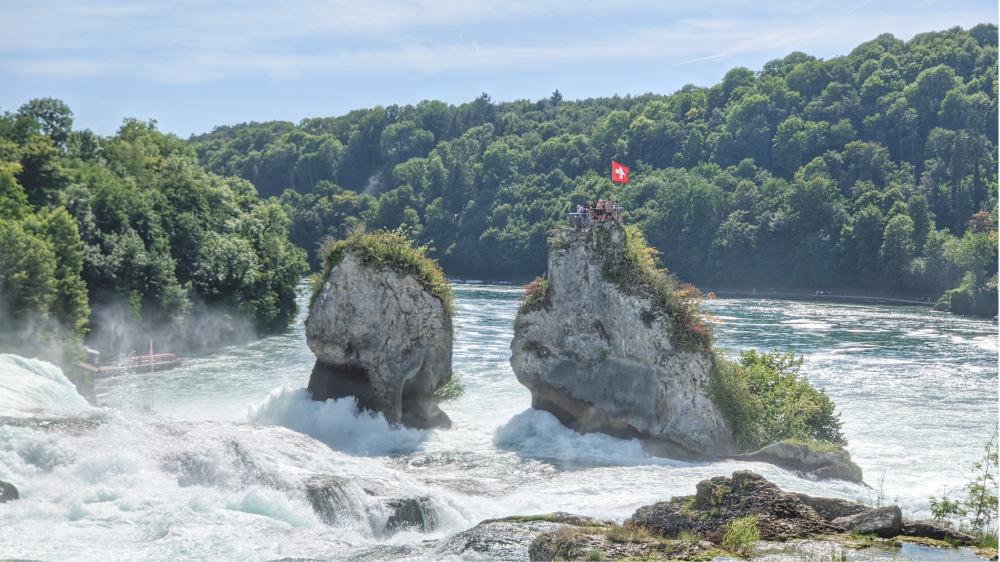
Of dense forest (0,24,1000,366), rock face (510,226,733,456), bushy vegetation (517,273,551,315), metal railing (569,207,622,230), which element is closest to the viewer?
rock face (510,226,733,456)

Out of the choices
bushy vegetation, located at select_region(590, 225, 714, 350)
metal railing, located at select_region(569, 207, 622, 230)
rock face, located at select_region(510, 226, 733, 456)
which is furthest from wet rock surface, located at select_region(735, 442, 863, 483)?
metal railing, located at select_region(569, 207, 622, 230)

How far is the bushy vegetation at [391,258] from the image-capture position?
1205 inches

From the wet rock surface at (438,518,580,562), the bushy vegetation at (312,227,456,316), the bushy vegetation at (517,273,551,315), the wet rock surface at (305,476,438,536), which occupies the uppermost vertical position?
the bushy vegetation at (312,227,456,316)

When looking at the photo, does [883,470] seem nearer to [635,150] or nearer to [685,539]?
[685,539]

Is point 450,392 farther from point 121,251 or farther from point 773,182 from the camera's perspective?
point 773,182

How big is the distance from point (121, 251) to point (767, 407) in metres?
Result: 41.5

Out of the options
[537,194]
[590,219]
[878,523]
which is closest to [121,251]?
[590,219]

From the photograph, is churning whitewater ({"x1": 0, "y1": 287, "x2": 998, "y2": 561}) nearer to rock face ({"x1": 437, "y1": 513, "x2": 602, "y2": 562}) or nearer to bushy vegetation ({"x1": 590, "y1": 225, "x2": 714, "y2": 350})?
rock face ({"x1": 437, "y1": 513, "x2": 602, "y2": 562})

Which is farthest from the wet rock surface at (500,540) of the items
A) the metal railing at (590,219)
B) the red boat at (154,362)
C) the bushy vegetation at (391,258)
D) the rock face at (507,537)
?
the red boat at (154,362)

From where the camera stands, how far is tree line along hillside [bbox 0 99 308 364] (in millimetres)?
42062

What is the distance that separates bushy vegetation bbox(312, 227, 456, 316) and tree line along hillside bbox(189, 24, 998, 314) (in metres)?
70.4

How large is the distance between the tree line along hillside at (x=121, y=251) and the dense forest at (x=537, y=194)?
15cm

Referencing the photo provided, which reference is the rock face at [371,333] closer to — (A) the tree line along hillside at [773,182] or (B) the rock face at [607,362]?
(B) the rock face at [607,362]

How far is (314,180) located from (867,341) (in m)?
146
